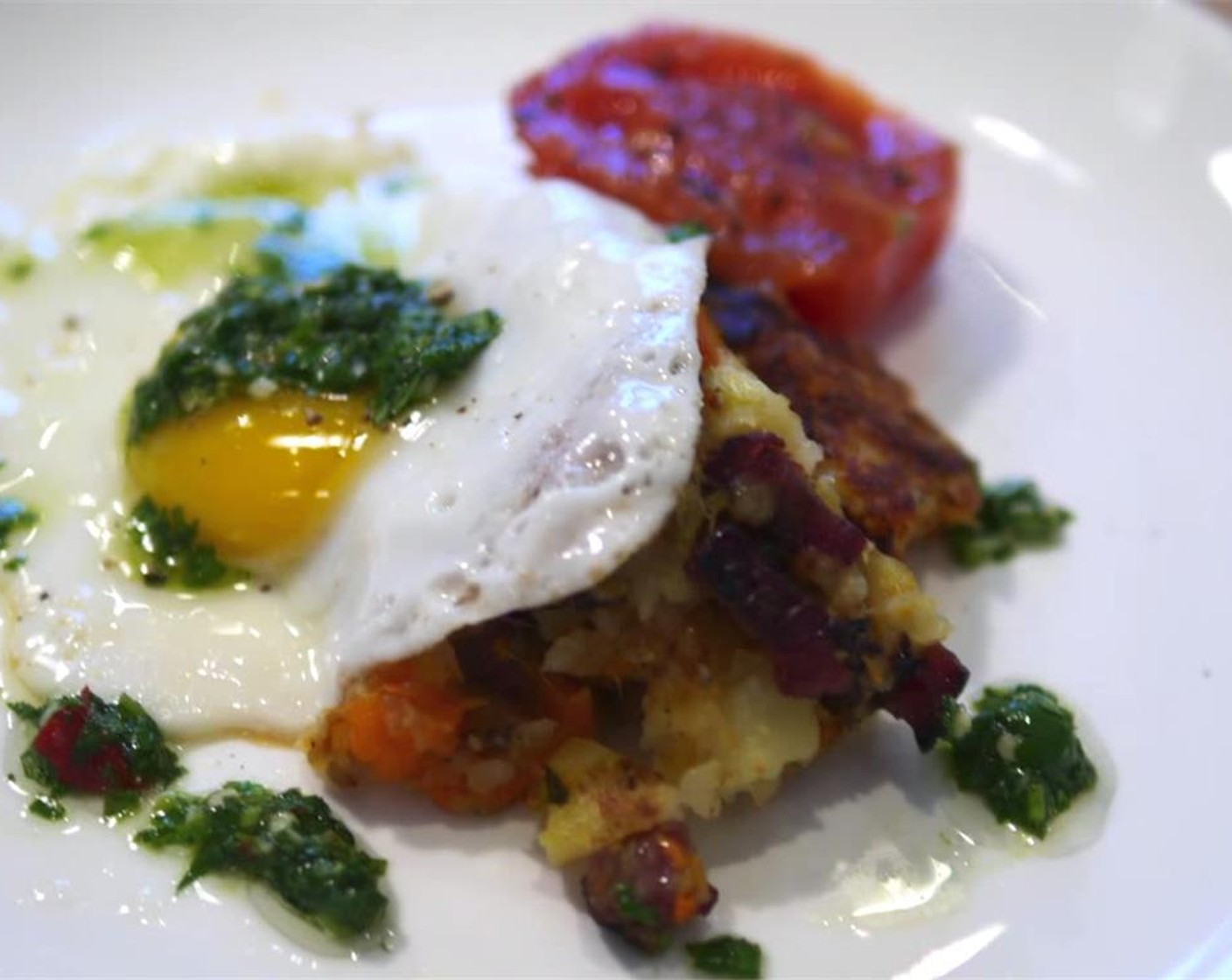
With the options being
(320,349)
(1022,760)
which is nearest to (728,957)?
(1022,760)

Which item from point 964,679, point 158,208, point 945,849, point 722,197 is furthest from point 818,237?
point 158,208

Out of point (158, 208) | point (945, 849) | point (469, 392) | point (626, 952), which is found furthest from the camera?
point (158, 208)

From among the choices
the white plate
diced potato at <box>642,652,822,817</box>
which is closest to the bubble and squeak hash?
diced potato at <box>642,652,822,817</box>

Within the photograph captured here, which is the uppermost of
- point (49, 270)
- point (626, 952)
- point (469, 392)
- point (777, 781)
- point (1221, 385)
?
point (1221, 385)

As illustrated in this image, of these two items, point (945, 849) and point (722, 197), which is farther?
point (722, 197)

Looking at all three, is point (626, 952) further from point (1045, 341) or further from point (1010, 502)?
point (1045, 341)

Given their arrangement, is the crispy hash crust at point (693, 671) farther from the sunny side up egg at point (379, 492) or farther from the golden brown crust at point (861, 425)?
the golden brown crust at point (861, 425)

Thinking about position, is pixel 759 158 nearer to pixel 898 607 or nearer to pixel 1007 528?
pixel 1007 528
